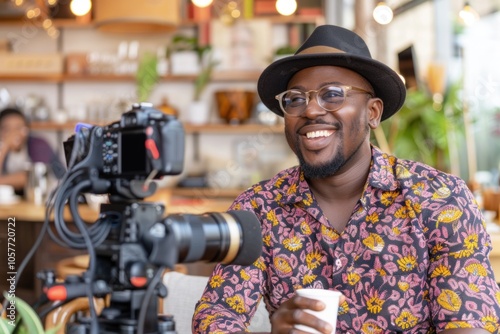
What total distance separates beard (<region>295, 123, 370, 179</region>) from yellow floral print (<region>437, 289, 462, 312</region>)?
41 cm

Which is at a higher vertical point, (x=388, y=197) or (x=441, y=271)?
(x=388, y=197)

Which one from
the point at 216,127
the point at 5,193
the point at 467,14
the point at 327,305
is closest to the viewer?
the point at 327,305

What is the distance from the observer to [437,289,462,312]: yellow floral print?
1721 mm

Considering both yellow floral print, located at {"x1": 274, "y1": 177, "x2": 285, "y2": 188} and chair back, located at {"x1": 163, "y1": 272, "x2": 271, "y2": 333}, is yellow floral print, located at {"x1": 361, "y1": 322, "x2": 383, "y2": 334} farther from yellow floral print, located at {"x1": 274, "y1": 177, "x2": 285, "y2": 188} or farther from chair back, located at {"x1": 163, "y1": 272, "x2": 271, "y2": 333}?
yellow floral print, located at {"x1": 274, "y1": 177, "x2": 285, "y2": 188}

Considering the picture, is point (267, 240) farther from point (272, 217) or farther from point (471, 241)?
point (471, 241)

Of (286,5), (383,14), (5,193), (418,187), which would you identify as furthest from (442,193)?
(5,193)

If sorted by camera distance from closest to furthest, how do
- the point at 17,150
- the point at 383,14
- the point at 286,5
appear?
the point at 383,14
the point at 286,5
the point at 17,150

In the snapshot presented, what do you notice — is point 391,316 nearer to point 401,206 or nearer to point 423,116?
point 401,206

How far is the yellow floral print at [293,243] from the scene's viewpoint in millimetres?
1926

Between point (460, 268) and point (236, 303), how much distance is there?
536 mm

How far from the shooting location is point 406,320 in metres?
1.81

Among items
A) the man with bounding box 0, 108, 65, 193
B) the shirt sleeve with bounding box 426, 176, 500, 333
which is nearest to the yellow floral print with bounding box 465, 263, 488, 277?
the shirt sleeve with bounding box 426, 176, 500, 333

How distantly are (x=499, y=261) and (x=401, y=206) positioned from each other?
6.01 feet

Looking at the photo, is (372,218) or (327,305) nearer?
(327,305)
